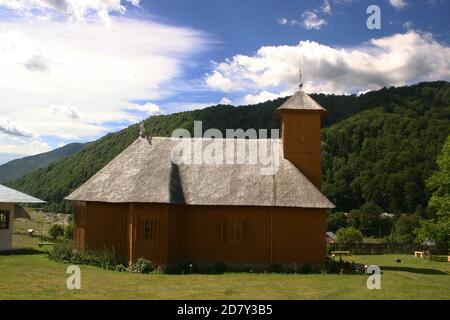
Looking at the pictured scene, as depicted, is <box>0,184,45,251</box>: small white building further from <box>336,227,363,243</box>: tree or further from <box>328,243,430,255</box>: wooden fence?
<box>336,227,363,243</box>: tree

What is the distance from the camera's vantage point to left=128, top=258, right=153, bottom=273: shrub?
2483 cm

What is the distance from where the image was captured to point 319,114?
30.4 meters

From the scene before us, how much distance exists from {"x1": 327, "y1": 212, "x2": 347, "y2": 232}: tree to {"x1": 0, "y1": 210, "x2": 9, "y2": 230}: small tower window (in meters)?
75.2

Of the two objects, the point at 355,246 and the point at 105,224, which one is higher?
the point at 105,224

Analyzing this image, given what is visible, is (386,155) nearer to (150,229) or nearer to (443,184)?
(443,184)

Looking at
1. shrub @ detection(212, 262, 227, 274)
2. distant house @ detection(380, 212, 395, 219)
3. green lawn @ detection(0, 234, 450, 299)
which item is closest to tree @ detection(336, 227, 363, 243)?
distant house @ detection(380, 212, 395, 219)

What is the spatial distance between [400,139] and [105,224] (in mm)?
98831

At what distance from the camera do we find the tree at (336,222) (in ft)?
319

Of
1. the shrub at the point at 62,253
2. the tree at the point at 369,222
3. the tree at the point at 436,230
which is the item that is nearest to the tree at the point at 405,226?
the tree at the point at 369,222

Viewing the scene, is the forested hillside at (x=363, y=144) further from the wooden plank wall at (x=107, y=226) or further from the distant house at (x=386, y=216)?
the wooden plank wall at (x=107, y=226)

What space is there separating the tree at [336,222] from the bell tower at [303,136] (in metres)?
70.0

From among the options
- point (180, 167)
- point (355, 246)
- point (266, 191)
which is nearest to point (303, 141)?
point (266, 191)

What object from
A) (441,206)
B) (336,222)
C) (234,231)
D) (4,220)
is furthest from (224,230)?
(336,222)
